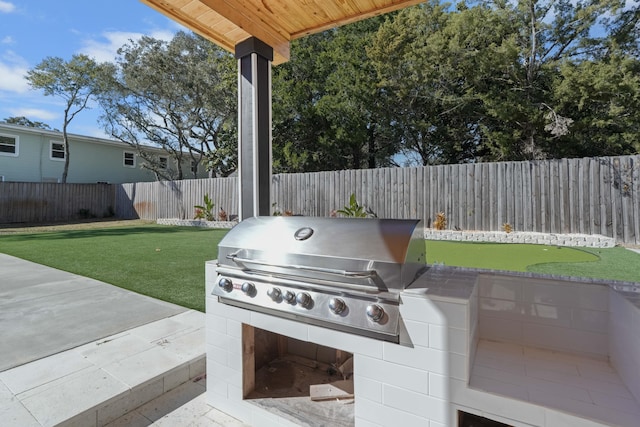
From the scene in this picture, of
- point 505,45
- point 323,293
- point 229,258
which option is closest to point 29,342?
point 229,258

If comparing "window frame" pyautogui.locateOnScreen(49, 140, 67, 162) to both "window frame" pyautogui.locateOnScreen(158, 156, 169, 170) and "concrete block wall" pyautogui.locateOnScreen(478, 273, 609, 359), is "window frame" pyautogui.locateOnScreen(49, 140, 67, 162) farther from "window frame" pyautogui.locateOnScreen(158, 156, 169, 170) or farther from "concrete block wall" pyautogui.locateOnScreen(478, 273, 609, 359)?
"concrete block wall" pyautogui.locateOnScreen(478, 273, 609, 359)

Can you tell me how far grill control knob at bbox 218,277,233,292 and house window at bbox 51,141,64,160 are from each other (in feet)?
66.7

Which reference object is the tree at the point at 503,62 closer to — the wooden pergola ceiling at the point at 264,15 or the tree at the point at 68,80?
the wooden pergola ceiling at the point at 264,15

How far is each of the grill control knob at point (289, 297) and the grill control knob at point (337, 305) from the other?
0.69 feet

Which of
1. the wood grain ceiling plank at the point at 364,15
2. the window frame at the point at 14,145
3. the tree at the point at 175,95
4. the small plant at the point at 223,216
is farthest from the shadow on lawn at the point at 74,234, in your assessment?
the wood grain ceiling plank at the point at 364,15

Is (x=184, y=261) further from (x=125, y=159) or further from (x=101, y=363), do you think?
(x=125, y=159)

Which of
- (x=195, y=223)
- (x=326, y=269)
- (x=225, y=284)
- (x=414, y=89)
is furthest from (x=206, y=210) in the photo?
(x=326, y=269)

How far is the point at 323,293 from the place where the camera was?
1.43 meters

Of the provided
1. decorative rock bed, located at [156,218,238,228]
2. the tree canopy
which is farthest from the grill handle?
the tree canopy

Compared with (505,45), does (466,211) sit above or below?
below

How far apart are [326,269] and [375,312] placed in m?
0.28

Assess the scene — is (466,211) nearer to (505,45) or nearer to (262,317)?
(505,45)

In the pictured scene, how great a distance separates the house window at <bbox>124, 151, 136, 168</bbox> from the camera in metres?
19.4

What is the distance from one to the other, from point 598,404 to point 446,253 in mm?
4465
